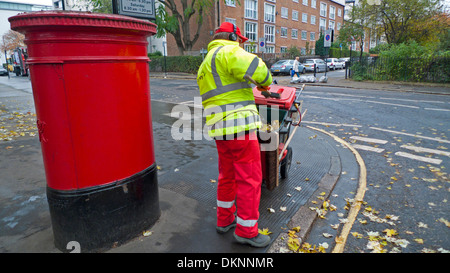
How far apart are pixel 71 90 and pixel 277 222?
2.40 metres

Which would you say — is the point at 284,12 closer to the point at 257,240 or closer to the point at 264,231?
the point at 264,231

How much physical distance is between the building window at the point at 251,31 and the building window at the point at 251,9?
881 millimetres

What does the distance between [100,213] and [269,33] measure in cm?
4392

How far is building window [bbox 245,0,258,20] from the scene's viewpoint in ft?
127

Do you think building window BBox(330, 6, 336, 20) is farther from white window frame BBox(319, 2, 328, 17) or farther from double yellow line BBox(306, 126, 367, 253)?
double yellow line BBox(306, 126, 367, 253)

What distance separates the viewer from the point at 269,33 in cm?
4312

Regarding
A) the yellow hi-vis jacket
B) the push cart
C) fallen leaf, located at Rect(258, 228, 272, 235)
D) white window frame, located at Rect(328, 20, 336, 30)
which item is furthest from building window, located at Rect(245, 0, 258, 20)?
fallen leaf, located at Rect(258, 228, 272, 235)

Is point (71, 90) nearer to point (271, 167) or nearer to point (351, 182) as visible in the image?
point (271, 167)

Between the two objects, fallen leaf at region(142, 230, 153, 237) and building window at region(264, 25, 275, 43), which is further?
building window at region(264, 25, 275, 43)

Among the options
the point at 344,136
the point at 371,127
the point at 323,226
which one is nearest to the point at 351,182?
the point at 323,226

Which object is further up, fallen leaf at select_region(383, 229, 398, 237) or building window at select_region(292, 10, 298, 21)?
building window at select_region(292, 10, 298, 21)

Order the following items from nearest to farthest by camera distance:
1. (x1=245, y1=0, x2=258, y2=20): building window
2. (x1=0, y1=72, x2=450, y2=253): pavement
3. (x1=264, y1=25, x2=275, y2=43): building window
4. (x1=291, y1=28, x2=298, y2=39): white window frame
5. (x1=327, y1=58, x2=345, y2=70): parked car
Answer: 1. (x1=0, y1=72, x2=450, y2=253): pavement
2. (x1=327, y1=58, x2=345, y2=70): parked car
3. (x1=245, y1=0, x2=258, y2=20): building window
4. (x1=264, y1=25, x2=275, y2=43): building window
5. (x1=291, y1=28, x2=298, y2=39): white window frame

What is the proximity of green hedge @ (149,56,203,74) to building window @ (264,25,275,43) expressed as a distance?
15125 mm

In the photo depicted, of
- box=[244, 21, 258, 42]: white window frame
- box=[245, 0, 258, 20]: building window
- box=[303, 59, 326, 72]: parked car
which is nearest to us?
box=[303, 59, 326, 72]: parked car
